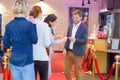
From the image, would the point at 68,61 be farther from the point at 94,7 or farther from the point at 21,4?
the point at 94,7

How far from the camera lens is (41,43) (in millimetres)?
3895

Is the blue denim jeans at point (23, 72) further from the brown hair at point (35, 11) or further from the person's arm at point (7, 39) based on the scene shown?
the brown hair at point (35, 11)

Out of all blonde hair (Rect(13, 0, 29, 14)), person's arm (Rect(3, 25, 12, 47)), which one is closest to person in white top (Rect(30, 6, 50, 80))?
person's arm (Rect(3, 25, 12, 47))

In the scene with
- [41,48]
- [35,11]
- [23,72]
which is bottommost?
[23,72]

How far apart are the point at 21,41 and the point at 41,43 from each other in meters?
0.61

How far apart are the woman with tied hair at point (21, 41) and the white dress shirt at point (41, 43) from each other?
0.48 m

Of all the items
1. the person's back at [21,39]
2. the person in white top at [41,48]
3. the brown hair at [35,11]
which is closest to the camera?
the person's back at [21,39]

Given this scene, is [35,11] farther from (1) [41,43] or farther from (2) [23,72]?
(2) [23,72]

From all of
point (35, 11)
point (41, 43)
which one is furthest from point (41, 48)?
point (35, 11)

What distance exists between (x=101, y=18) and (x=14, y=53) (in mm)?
9568

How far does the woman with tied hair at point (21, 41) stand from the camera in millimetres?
3324

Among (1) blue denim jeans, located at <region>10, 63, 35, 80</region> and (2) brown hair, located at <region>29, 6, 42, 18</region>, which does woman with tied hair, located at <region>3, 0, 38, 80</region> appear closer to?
(1) blue denim jeans, located at <region>10, 63, 35, 80</region>

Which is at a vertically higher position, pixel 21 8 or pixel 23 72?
pixel 21 8

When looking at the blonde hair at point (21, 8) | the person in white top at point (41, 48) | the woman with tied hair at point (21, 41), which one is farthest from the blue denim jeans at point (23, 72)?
the blonde hair at point (21, 8)
